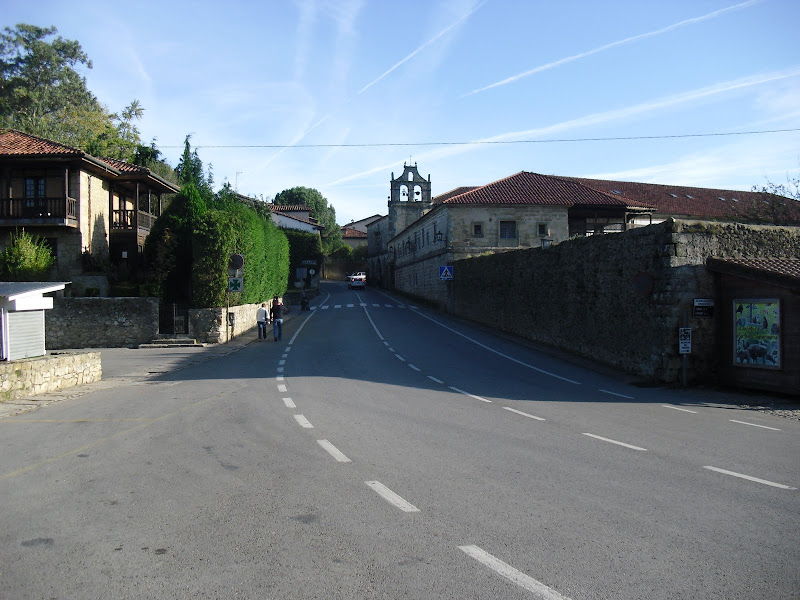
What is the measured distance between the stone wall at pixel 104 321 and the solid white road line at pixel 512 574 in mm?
23453

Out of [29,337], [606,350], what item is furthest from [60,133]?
[606,350]

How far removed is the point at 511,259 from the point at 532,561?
25.9 meters

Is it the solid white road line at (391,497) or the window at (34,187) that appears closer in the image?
the solid white road line at (391,497)

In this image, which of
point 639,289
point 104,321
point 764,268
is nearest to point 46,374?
point 104,321

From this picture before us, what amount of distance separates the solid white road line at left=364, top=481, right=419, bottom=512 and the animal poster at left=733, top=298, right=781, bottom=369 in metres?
11.5

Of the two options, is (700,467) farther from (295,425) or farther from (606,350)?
(606,350)

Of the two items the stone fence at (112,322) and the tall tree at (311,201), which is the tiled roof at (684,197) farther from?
the tall tree at (311,201)

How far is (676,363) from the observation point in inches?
625

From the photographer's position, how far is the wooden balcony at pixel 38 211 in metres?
29.5

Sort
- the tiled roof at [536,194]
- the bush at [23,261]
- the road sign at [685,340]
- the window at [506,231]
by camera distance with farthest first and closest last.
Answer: the window at [506,231]
the tiled roof at [536,194]
the bush at [23,261]
the road sign at [685,340]

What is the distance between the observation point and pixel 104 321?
999 inches

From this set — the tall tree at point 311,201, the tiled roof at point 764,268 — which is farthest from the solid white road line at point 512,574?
the tall tree at point 311,201

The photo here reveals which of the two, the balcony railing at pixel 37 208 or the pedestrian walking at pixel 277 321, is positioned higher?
the balcony railing at pixel 37 208

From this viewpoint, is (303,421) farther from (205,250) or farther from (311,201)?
(311,201)
